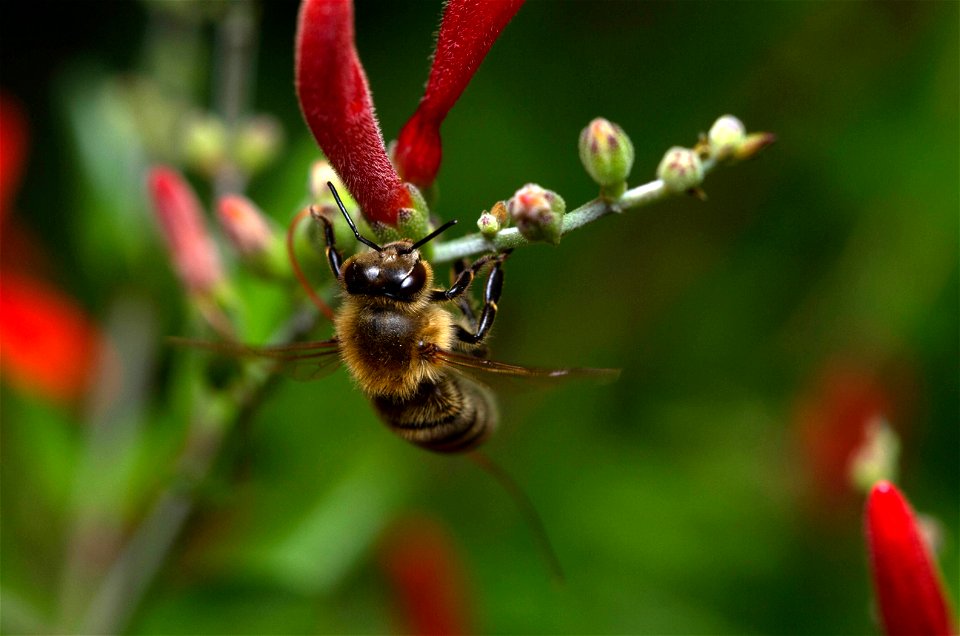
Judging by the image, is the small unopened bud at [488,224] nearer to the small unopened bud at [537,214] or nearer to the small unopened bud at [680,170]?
the small unopened bud at [537,214]

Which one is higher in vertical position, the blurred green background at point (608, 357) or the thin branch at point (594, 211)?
the thin branch at point (594, 211)

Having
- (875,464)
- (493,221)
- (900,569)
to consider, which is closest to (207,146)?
(493,221)

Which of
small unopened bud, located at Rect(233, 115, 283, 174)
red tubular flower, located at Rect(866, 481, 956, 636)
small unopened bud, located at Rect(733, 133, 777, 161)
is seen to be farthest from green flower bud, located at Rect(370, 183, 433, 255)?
small unopened bud, located at Rect(233, 115, 283, 174)

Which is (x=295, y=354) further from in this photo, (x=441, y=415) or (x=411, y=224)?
(x=411, y=224)

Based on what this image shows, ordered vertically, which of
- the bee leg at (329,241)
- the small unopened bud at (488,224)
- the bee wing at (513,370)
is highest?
the small unopened bud at (488,224)

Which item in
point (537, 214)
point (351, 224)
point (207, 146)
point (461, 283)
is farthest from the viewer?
point (207, 146)

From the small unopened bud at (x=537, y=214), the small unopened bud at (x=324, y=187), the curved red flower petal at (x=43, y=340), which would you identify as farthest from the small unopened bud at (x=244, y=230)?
the curved red flower petal at (x=43, y=340)

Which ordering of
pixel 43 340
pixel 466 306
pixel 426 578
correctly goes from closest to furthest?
pixel 466 306
pixel 426 578
pixel 43 340

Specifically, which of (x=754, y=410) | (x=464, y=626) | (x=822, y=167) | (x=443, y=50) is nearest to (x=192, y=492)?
(x=464, y=626)
